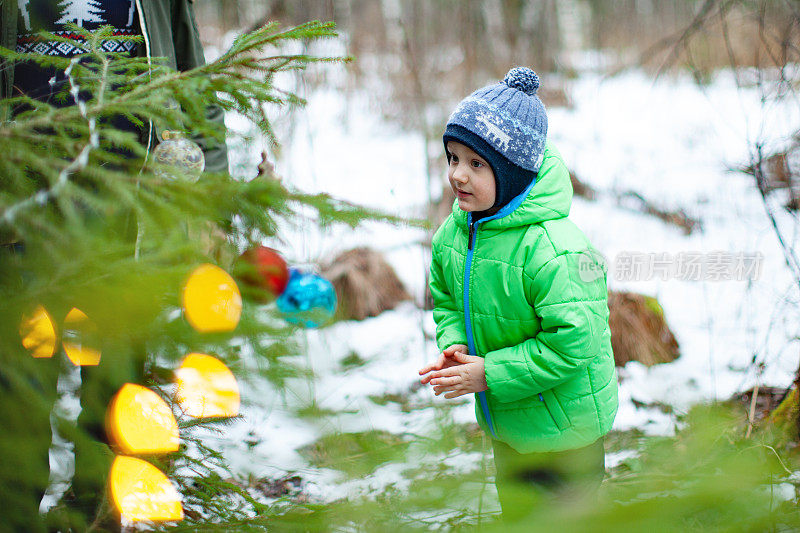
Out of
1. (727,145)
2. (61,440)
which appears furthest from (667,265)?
Result: (61,440)

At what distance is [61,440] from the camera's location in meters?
0.96

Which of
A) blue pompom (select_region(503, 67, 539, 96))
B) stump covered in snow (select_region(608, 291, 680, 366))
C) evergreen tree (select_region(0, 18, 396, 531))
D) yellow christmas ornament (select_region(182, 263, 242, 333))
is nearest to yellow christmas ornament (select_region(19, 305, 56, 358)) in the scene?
evergreen tree (select_region(0, 18, 396, 531))

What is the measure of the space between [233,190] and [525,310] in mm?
1000

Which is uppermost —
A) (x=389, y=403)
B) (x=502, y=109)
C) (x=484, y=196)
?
(x=502, y=109)

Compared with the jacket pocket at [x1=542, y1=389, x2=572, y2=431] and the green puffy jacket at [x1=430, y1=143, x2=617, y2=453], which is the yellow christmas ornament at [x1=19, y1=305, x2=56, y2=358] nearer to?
the green puffy jacket at [x1=430, y1=143, x2=617, y2=453]

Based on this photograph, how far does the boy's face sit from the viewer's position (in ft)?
5.85

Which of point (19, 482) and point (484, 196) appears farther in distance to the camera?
point (484, 196)

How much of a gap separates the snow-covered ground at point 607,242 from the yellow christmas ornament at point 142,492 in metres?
0.20

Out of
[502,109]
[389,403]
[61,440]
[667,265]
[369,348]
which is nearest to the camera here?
[61,440]

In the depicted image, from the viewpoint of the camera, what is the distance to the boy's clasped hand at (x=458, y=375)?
1.77 meters

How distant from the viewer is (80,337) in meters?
0.84

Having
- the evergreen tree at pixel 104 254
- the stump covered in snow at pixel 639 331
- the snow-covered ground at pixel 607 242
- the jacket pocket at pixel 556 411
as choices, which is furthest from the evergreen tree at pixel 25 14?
the stump covered in snow at pixel 639 331

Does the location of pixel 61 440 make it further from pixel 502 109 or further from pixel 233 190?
pixel 502 109

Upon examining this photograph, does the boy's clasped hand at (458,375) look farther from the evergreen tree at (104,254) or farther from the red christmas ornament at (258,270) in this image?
the evergreen tree at (104,254)
